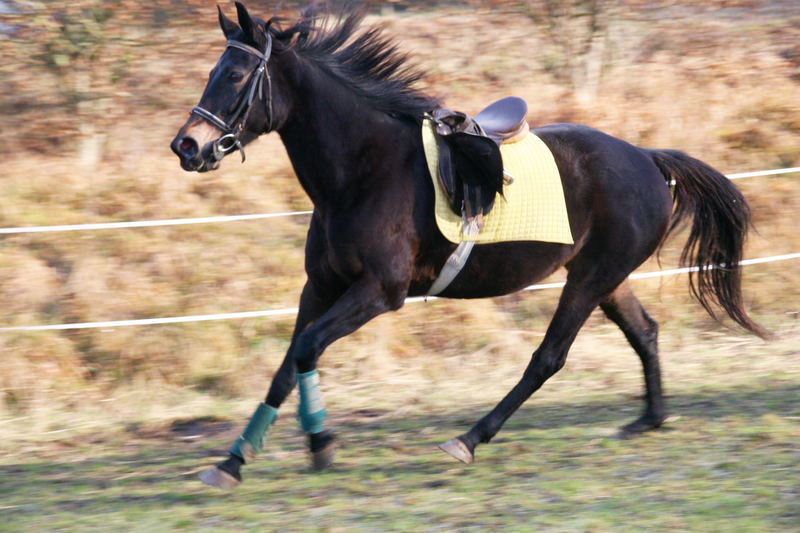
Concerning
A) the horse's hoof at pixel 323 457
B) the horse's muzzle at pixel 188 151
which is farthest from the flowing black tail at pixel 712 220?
the horse's muzzle at pixel 188 151

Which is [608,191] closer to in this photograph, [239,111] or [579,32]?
[239,111]

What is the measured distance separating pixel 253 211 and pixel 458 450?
4548mm

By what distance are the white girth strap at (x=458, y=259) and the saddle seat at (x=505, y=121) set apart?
0.45 m

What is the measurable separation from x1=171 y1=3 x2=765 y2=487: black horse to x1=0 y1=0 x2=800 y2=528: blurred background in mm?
587

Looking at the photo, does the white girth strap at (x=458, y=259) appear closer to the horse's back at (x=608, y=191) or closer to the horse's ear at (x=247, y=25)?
the horse's back at (x=608, y=191)

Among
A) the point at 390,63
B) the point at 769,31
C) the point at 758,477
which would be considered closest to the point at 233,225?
the point at 390,63

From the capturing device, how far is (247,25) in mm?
4094

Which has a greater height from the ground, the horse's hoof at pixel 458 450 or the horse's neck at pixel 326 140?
the horse's neck at pixel 326 140

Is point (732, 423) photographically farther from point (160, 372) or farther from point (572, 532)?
point (160, 372)

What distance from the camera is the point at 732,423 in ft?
16.6

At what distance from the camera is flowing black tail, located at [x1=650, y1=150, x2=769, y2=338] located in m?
5.27

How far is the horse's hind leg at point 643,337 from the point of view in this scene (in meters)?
5.07

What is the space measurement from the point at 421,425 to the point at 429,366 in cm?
146

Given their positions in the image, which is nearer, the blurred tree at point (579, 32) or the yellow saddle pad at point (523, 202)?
the yellow saddle pad at point (523, 202)
